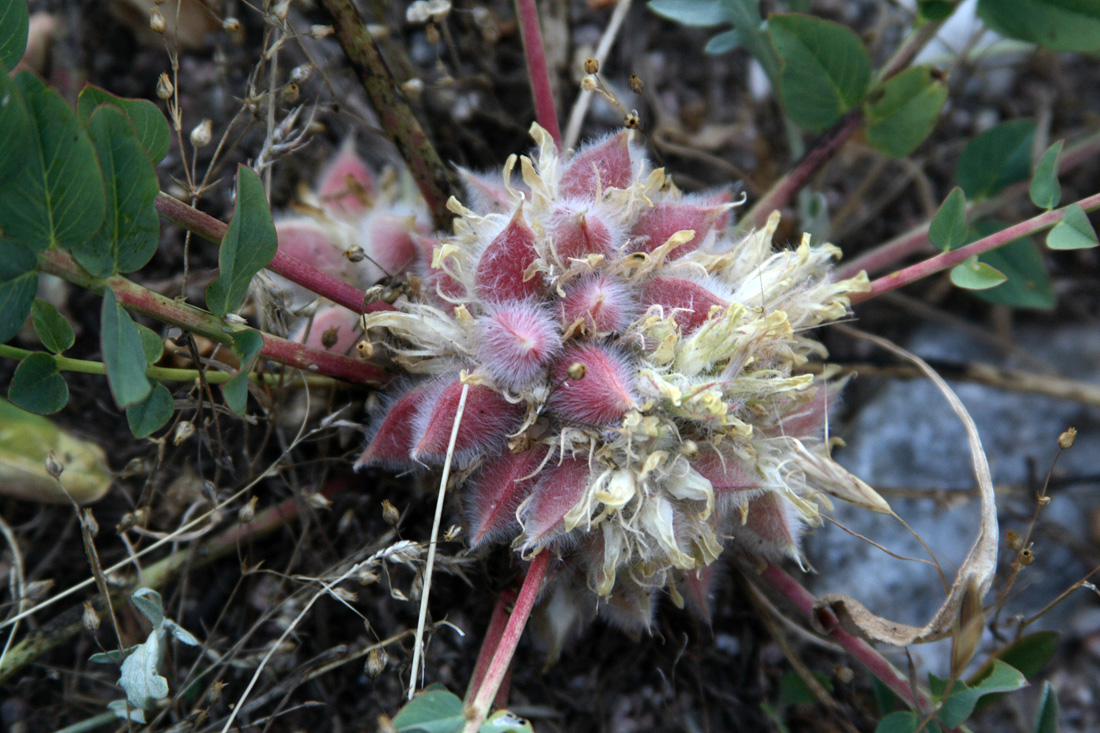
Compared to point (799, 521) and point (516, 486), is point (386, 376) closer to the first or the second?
point (516, 486)

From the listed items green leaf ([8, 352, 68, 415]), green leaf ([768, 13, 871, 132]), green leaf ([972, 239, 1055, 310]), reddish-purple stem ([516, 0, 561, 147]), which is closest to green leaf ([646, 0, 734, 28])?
green leaf ([768, 13, 871, 132])

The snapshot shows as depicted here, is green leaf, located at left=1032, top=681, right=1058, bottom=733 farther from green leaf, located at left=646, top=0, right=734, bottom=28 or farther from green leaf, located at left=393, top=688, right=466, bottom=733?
green leaf, located at left=646, top=0, right=734, bottom=28

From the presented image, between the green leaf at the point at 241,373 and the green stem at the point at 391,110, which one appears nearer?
the green leaf at the point at 241,373

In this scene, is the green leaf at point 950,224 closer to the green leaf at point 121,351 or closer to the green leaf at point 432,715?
the green leaf at point 432,715

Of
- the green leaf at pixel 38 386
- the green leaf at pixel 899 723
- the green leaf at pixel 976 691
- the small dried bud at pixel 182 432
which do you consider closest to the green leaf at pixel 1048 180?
the green leaf at pixel 976 691

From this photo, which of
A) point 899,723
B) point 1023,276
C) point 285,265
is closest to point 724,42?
point 1023,276

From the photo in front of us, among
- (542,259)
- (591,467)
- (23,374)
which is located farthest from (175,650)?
(542,259)
